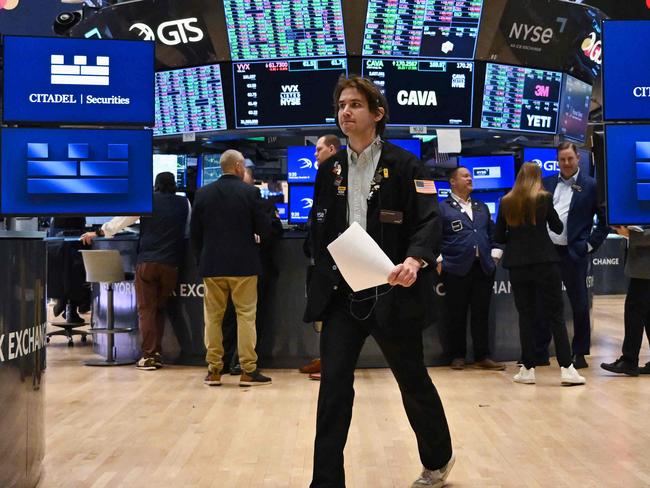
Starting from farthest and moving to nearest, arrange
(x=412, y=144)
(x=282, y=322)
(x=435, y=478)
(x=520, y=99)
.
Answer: (x=412, y=144), (x=520, y=99), (x=282, y=322), (x=435, y=478)

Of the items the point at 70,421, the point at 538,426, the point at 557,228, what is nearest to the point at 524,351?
the point at 557,228

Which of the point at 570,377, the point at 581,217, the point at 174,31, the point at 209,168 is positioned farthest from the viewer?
the point at 209,168

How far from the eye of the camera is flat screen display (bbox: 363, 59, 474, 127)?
30.7ft

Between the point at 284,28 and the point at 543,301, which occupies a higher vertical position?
the point at 284,28

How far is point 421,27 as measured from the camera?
9.17 m

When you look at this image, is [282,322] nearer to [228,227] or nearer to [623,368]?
[228,227]

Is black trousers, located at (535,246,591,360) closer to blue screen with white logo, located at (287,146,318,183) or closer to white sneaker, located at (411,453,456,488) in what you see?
blue screen with white logo, located at (287,146,318,183)

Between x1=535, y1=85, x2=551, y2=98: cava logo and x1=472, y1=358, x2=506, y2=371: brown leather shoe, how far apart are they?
10.8 ft

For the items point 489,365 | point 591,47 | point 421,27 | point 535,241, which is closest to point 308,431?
point 535,241

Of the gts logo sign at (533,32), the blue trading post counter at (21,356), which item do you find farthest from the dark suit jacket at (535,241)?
the blue trading post counter at (21,356)

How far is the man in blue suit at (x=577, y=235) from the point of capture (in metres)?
7.92

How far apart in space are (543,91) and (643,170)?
6.12 meters

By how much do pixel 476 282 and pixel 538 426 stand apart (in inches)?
108

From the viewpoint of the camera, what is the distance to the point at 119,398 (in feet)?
21.9
